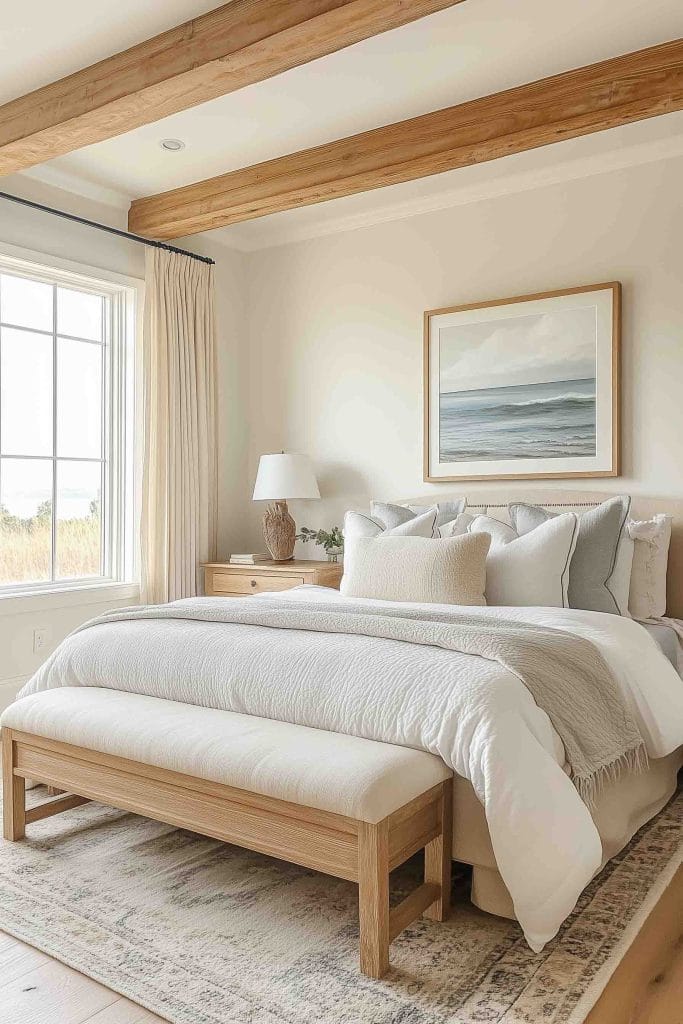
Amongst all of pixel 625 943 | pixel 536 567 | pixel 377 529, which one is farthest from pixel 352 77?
pixel 625 943

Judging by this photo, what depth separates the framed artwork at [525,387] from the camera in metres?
3.87

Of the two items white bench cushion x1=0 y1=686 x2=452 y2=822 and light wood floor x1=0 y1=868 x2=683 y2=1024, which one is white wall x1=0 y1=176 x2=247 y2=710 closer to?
white bench cushion x1=0 y1=686 x2=452 y2=822

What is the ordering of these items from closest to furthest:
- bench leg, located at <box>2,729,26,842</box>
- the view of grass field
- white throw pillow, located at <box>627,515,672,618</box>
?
bench leg, located at <box>2,729,26,842</box>, white throw pillow, located at <box>627,515,672,618</box>, the view of grass field

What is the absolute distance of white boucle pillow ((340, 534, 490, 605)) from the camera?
10.2 feet

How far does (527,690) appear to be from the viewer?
82.5 inches

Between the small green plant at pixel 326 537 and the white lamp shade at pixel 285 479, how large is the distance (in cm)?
21

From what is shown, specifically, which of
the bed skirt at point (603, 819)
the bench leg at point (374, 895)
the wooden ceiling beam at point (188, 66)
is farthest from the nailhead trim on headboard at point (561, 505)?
the bench leg at point (374, 895)

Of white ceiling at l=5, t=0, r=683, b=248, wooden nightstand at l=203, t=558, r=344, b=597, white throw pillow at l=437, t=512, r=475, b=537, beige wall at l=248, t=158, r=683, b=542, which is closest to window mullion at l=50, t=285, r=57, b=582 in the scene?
white ceiling at l=5, t=0, r=683, b=248

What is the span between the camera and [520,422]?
13.5 feet

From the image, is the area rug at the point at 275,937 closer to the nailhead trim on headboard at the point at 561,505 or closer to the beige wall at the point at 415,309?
the nailhead trim on headboard at the point at 561,505

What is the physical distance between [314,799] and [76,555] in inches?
112

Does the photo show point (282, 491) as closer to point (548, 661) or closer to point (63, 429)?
point (63, 429)

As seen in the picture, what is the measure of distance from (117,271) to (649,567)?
3.03 m

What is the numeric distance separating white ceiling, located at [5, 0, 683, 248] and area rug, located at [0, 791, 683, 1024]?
8.63ft
